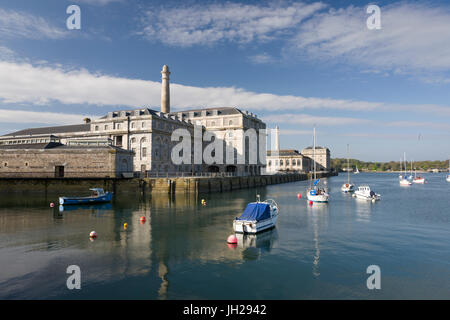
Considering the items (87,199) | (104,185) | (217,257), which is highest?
(104,185)

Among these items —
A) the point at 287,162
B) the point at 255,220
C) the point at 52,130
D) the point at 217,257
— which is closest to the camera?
the point at 217,257

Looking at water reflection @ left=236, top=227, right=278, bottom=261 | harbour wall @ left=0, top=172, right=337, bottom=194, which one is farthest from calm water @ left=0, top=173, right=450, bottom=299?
harbour wall @ left=0, top=172, right=337, bottom=194

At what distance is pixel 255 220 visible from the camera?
24953 millimetres

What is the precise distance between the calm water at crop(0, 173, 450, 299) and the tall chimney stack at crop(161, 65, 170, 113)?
61.3 m

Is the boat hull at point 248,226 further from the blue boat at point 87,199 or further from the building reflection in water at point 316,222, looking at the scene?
the blue boat at point 87,199

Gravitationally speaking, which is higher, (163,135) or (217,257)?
(163,135)

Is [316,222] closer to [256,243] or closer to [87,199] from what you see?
[256,243]

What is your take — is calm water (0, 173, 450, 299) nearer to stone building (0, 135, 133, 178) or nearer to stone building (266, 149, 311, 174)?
stone building (0, 135, 133, 178)

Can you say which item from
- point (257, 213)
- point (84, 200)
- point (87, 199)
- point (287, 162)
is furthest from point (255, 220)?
point (287, 162)

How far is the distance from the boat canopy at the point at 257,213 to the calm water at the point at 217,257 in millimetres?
1614

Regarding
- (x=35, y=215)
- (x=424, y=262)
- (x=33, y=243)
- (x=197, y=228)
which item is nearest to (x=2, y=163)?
(x=35, y=215)

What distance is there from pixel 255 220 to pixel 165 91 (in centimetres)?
7494

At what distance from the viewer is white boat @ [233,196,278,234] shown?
24922 millimetres
